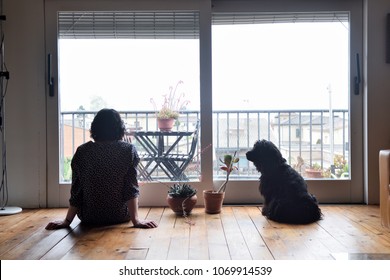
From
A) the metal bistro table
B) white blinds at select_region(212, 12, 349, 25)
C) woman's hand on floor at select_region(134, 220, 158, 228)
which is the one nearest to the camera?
woman's hand on floor at select_region(134, 220, 158, 228)

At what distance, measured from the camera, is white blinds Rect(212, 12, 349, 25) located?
315cm

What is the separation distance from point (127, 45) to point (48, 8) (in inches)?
27.8

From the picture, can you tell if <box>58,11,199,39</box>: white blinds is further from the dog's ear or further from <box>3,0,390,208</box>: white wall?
the dog's ear

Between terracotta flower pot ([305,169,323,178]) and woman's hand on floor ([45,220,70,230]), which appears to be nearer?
woman's hand on floor ([45,220,70,230])

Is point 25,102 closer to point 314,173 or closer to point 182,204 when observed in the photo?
point 182,204

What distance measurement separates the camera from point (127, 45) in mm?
3176

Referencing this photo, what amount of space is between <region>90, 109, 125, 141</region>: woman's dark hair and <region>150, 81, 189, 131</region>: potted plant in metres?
0.69

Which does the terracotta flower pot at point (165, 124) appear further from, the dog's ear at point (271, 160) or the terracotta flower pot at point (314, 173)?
the terracotta flower pot at point (314, 173)

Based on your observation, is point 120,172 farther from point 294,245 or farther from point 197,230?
point 294,245

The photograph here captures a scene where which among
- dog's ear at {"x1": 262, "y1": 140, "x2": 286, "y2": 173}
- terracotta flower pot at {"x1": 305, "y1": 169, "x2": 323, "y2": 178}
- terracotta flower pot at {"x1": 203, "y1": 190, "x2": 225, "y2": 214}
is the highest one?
dog's ear at {"x1": 262, "y1": 140, "x2": 286, "y2": 173}

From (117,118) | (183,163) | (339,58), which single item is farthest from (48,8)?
(339,58)

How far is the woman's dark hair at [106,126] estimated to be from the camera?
2531 millimetres

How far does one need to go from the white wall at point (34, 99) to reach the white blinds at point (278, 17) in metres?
0.26

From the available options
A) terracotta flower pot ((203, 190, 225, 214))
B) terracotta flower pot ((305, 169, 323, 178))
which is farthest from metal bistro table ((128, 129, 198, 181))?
terracotta flower pot ((305, 169, 323, 178))
